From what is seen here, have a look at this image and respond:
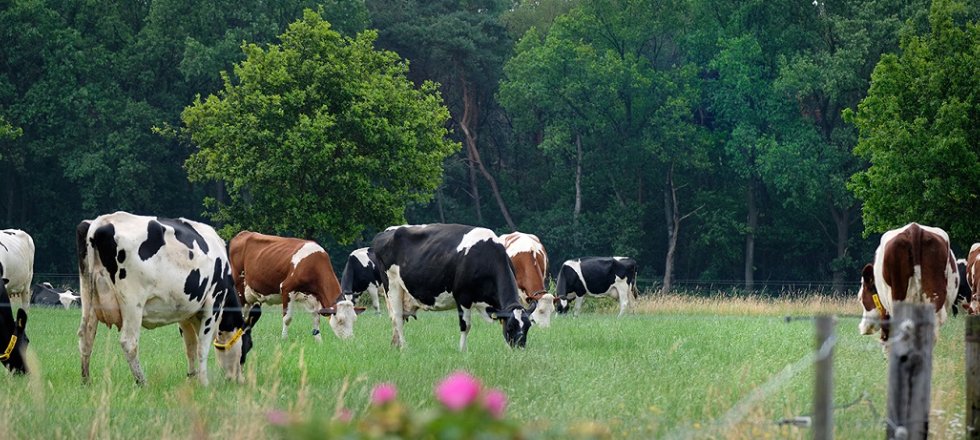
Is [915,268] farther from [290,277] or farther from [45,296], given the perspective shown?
[45,296]

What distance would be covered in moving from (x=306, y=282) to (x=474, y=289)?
16.6ft

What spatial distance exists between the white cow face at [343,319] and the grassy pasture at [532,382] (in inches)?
19.7

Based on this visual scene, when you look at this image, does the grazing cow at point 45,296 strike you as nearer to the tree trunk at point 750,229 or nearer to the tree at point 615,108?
the tree at point 615,108

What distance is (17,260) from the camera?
81.1 ft

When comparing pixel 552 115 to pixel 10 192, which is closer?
pixel 10 192

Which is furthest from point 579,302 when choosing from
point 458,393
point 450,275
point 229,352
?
point 458,393

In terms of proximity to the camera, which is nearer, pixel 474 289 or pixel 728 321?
pixel 474 289

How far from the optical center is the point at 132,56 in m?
57.2

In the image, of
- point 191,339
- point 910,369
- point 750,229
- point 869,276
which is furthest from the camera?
point 750,229

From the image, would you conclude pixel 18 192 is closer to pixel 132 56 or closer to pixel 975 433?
pixel 132 56

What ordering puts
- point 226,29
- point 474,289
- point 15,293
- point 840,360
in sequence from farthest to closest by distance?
point 226,29 < point 15,293 < point 474,289 < point 840,360

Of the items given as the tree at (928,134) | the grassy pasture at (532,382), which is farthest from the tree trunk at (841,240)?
the grassy pasture at (532,382)

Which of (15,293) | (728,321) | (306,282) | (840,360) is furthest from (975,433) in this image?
(15,293)

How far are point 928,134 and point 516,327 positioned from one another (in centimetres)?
2177
